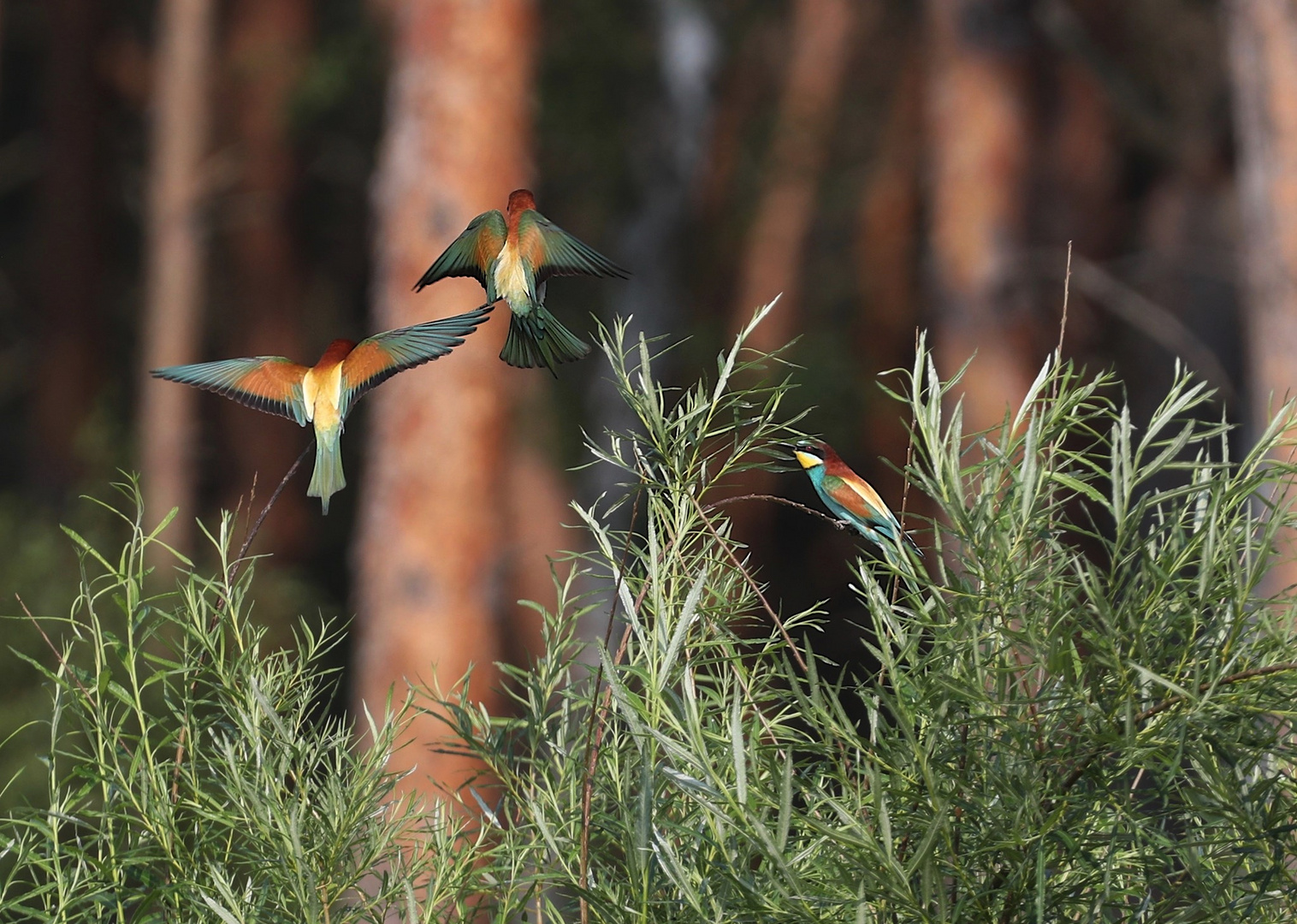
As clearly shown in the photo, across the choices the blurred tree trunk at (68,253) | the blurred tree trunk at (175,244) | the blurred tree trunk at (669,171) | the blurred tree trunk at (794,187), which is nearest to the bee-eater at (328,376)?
the blurred tree trunk at (669,171)

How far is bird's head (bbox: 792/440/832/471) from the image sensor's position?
144 cm

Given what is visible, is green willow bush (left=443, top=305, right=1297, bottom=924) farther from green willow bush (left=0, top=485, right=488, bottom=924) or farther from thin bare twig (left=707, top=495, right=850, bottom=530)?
green willow bush (left=0, top=485, right=488, bottom=924)

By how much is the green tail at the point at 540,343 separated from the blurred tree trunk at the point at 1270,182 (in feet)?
22.5

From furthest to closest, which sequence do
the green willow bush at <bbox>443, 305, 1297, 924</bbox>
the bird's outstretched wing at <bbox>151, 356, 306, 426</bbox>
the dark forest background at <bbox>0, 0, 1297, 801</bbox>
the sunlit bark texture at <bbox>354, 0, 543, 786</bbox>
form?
1. the dark forest background at <bbox>0, 0, 1297, 801</bbox>
2. the sunlit bark texture at <bbox>354, 0, 543, 786</bbox>
3. the green willow bush at <bbox>443, 305, 1297, 924</bbox>
4. the bird's outstretched wing at <bbox>151, 356, 306, 426</bbox>

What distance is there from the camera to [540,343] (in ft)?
3.04

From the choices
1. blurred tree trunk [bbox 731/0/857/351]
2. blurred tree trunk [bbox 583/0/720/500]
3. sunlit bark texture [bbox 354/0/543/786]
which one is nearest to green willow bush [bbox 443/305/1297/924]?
sunlit bark texture [bbox 354/0/543/786]

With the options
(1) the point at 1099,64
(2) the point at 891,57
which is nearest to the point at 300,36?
(2) the point at 891,57

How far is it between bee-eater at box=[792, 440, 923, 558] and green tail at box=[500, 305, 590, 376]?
50cm

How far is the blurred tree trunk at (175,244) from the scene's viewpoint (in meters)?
14.1

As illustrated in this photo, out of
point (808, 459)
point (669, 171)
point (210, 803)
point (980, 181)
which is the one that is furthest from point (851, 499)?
point (669, 171)

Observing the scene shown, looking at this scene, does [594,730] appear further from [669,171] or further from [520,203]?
[669,171]

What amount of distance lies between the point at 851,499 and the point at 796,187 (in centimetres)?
1735

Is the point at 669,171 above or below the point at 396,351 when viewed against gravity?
below

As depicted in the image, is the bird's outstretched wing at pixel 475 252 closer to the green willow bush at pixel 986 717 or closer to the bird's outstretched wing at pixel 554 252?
the bird's outstretched wing at pixel 554 252
